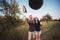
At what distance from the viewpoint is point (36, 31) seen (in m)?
1.05

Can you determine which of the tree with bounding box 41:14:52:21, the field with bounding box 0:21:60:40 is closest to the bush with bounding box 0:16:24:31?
the field with bounding box 0:21:60:40

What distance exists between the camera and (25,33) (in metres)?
1.06

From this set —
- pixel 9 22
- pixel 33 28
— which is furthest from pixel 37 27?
pixel 9 22

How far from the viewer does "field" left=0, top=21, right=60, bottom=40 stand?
3.48 ft

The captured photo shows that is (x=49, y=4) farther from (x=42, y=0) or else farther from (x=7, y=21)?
(x=7, y=21)

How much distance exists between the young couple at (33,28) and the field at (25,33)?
0.04 m

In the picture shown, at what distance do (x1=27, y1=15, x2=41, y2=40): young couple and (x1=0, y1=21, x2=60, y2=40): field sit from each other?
4 cm

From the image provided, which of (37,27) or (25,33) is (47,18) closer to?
(37,27)

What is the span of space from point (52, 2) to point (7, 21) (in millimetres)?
452

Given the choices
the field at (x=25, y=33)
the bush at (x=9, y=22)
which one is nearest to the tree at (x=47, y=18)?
the field at (x=25, y=33)

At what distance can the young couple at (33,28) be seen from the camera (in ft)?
3.45

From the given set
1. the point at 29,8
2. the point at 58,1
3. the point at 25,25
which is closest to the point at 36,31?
the point at 25,25

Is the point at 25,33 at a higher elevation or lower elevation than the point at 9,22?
lower

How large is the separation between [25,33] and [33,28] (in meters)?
0.09
